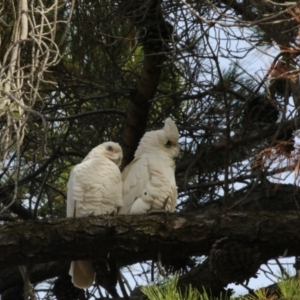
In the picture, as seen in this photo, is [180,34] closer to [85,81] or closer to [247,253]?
[85,81]

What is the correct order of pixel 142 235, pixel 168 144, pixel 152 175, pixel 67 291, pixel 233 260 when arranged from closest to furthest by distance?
pixel 233 260 → pixel 142 235 → pixel 152 175 → pixel 168 144 → pixel 67 291

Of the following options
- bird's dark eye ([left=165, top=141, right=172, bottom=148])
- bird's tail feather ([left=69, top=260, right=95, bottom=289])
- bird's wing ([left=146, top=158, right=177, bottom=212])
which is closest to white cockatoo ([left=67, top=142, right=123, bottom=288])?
bird's tail feather ([left=69, top=260, right=95, bottom=289])

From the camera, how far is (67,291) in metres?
5.05

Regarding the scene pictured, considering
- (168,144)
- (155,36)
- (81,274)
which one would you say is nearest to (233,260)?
(81,274)

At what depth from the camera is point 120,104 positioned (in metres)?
5.55

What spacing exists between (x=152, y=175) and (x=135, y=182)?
0.10 m

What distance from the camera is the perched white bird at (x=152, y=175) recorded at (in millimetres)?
4598

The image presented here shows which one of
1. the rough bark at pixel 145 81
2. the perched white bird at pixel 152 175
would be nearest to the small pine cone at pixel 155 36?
the rough bark at pixel 145 81

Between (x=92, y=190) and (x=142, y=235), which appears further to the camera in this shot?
(x=92, y=190)

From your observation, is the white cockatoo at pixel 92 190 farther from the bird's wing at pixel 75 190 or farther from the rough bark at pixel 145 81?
the rough bark at pixel 145 81

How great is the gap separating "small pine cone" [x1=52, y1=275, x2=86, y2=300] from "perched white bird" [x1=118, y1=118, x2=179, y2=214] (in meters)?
0.65

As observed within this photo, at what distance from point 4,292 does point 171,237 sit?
64.8 inches

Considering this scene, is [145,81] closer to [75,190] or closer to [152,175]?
[152,175]

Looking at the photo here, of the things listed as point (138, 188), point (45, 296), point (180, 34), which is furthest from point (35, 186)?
point (180, 34)
